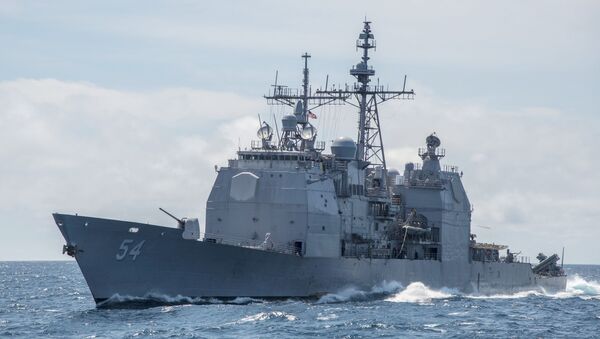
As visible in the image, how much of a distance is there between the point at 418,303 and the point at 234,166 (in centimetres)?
881

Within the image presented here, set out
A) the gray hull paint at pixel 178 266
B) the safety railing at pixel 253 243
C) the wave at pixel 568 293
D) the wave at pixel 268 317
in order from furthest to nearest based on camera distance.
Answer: the wave at pixel 568 293 → the safety railing at pixel 253 243 → the gray hull paint at pixel 178 266 → the wave at pixel 268 317

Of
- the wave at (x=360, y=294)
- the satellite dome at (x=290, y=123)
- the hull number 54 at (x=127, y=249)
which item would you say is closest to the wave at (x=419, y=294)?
the wave at (x=360, y=294)

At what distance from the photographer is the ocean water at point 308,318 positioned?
97.5ft

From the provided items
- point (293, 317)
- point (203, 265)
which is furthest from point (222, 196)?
point (293, 317)

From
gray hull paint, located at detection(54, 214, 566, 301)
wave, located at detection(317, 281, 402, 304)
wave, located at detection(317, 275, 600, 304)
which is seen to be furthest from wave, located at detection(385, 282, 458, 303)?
gray hull paint, located at detection(54, 214, 566, 301)

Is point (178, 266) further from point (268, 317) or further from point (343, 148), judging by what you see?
point (343, 148)

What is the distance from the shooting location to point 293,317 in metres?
32.5

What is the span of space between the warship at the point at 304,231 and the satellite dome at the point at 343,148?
4cm

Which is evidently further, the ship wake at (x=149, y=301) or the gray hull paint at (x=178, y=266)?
the ship wake at (x=149, y=301)

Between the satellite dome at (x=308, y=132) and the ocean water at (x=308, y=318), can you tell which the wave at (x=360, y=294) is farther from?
the satellite dome at (x=308, y=132)

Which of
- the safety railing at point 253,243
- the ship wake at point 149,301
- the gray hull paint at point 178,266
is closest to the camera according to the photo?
the gray hull paint at point 178,266

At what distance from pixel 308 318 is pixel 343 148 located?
1090cm

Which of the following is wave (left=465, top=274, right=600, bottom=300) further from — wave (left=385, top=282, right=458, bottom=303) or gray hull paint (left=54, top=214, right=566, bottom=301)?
gray hull paint (left=54, top=214, right=566, bottom=301)

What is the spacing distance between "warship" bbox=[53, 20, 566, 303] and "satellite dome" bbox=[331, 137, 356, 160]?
4 cm
